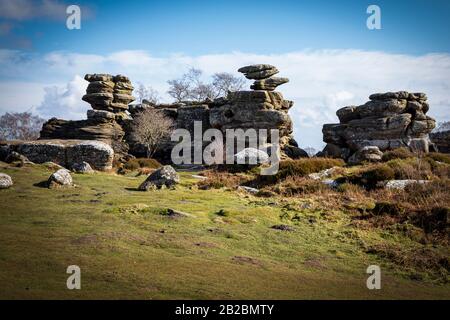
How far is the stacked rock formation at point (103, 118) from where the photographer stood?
5119 centimetres

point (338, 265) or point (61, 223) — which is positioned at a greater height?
point (61, 223)

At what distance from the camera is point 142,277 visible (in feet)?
27.6

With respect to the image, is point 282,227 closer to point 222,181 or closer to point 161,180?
point 161,180

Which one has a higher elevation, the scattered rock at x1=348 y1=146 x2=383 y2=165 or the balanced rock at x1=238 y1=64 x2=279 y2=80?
the balanced rock at x1=238 y1=64 x2=279 y2=80

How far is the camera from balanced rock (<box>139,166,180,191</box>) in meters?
22.0

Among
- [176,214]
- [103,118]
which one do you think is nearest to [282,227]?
[176,214]

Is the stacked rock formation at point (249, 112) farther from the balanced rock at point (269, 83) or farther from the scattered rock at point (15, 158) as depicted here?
the scattered rock at point (15, 158)

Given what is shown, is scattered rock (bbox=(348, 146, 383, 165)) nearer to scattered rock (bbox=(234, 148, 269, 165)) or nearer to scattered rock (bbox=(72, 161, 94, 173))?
scattered rock (bbox=(234, 148, 269, 165))

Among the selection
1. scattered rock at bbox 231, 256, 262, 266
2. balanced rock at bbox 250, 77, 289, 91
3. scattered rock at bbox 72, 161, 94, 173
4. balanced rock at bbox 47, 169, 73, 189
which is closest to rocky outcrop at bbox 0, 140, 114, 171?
scattered rock at bbox 72, 161, 94, 173

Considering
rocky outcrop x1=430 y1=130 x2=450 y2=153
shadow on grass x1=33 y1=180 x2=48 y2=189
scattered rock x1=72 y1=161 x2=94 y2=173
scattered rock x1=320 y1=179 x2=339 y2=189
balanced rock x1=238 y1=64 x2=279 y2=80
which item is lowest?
scattered rock x1=320 y1=179 x2=339 y2=189

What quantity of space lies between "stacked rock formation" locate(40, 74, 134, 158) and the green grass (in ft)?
110
